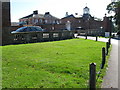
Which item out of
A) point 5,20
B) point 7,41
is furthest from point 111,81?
point 5,20

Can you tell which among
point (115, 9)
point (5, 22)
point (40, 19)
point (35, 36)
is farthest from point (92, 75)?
point (40, 19)

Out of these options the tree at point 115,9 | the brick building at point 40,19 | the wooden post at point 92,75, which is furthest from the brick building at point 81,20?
the wooden post at point 92,75

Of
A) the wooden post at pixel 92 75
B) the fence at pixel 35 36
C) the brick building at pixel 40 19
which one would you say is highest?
the brick building at pixel 40 19

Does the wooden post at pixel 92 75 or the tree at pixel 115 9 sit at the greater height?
the tree at pixel 115 9

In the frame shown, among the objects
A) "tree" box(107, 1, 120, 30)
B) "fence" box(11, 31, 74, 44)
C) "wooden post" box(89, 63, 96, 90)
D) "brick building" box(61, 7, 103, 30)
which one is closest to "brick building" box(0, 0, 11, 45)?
"fence" box(11, 31, 74, 44)

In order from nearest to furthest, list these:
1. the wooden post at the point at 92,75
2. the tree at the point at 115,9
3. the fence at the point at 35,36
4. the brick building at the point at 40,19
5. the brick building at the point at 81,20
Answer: the wooden post at the point at 92,75, the fence at the point at 35,36, the tree at the point at 115,9, the brick building at the point at 40,19, the brick building at the point at 81,20

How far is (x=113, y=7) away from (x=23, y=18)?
34.0 meters

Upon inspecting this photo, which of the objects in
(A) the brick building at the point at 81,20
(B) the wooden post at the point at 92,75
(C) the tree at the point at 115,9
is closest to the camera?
(B) the wooden post at the point at 92,75

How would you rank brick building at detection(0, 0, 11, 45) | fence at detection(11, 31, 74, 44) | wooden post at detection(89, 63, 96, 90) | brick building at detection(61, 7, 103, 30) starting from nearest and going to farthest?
wooden post at detection(89, 63, 96, 90), brick building at detection(0, 0, 11, 45), fence at detection(11, 31, 74, 44), brick building at detection(61, 7, 103, 30)

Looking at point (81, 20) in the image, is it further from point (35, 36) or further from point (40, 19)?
point (35, 36)

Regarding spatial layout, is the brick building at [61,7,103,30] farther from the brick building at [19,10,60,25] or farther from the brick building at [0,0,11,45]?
the brick building at [0,0,11,45]

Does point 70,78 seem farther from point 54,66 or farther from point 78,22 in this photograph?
point 78,22

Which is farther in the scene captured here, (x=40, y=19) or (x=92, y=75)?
(x=40, y=19)

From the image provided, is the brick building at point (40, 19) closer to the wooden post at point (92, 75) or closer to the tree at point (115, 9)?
the tree at point (115, 9)
